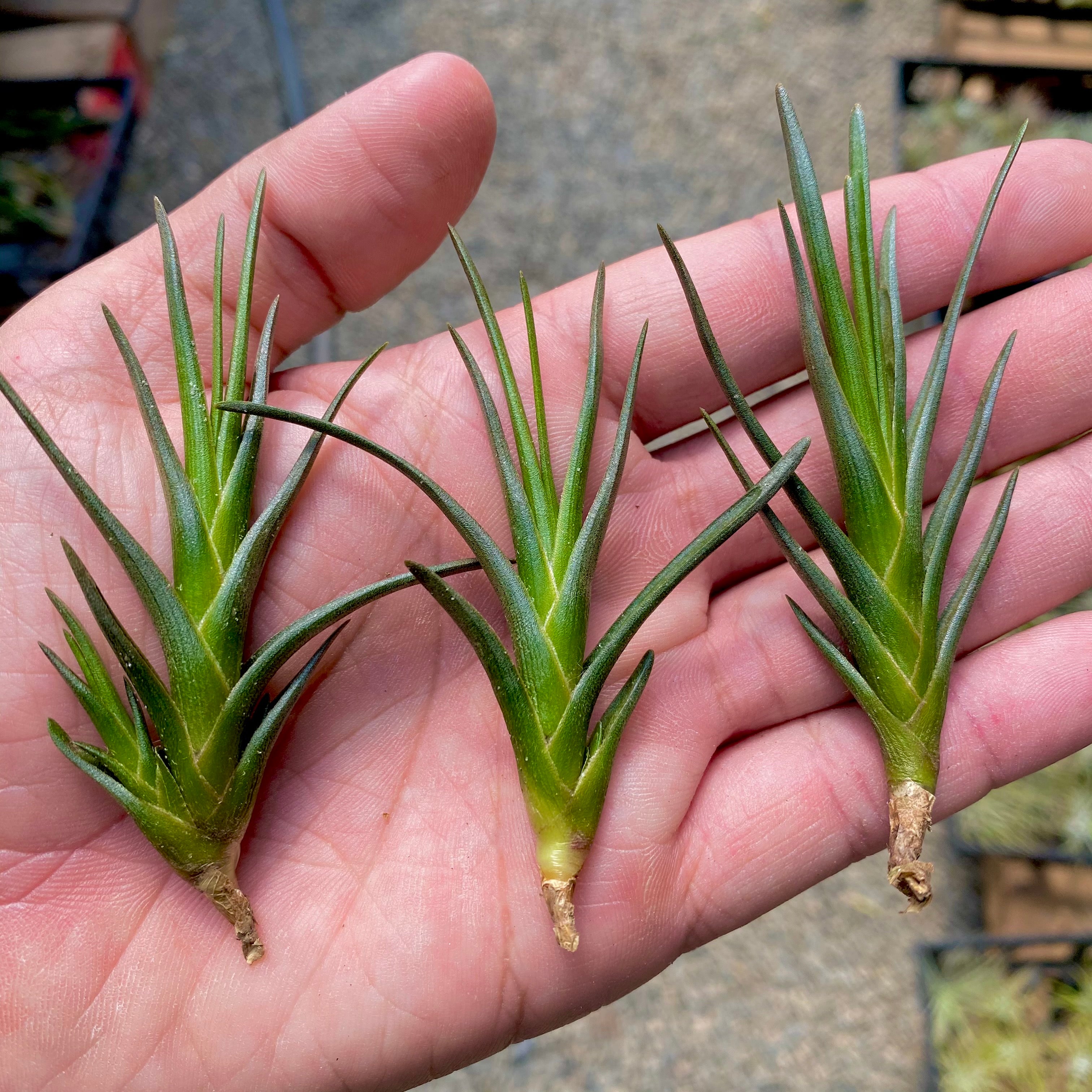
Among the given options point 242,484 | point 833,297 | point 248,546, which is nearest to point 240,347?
point 242,484

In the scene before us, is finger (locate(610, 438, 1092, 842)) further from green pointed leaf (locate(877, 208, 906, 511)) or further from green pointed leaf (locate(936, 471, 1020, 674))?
green pointed leaf (locate(877, 208, 906, 511))

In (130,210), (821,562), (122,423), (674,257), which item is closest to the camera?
(674,257)

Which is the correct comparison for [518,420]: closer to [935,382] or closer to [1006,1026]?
[935,382]

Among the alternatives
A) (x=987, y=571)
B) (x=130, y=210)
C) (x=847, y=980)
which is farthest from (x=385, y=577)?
(x=130, y=210)

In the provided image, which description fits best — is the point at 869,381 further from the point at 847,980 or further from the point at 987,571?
the point at 847,980

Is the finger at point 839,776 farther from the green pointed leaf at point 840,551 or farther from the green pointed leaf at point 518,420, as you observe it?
the green pointed leaf at point 518,420

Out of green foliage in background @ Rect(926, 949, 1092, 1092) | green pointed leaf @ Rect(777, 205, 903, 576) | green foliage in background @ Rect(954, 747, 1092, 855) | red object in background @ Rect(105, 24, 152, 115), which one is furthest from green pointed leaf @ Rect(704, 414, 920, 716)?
red object in background @ Rect(105, 24, 152, 115)

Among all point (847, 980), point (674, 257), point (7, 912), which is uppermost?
point (674, 257)
